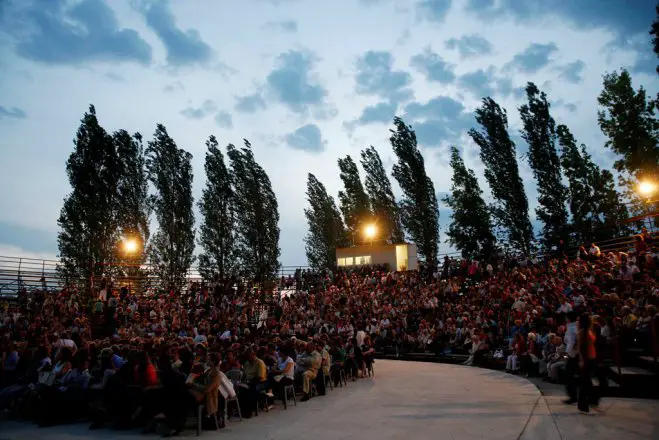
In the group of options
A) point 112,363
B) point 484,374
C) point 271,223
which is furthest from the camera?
point 271,223

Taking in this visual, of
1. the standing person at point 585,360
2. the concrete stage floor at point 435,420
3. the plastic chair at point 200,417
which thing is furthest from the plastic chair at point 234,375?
the standing person at point 585,360

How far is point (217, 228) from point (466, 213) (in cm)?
1775

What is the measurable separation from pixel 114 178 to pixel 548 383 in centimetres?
2621

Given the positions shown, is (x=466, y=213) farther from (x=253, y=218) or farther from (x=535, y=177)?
(x=253, y=218)

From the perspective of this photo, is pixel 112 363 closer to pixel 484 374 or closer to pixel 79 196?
pixel 484 374

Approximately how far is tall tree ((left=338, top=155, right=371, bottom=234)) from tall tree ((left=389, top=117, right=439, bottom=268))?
13.3 feet

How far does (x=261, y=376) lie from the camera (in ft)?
29.0

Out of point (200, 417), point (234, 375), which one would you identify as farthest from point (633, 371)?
point (200, 417)

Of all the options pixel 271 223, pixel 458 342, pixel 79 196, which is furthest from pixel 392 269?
pixel 79 196

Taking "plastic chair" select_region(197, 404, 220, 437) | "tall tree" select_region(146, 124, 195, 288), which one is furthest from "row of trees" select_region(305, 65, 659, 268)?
"plastic chair" select_region(197, 404, 220, 437)

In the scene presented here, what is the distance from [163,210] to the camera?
31.2m

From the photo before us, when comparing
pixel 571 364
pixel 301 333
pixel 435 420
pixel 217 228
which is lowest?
pixel 435 420

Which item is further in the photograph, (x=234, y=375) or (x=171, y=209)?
(x=171, y=209)

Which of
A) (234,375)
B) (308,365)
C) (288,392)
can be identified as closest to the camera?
(234,375)
